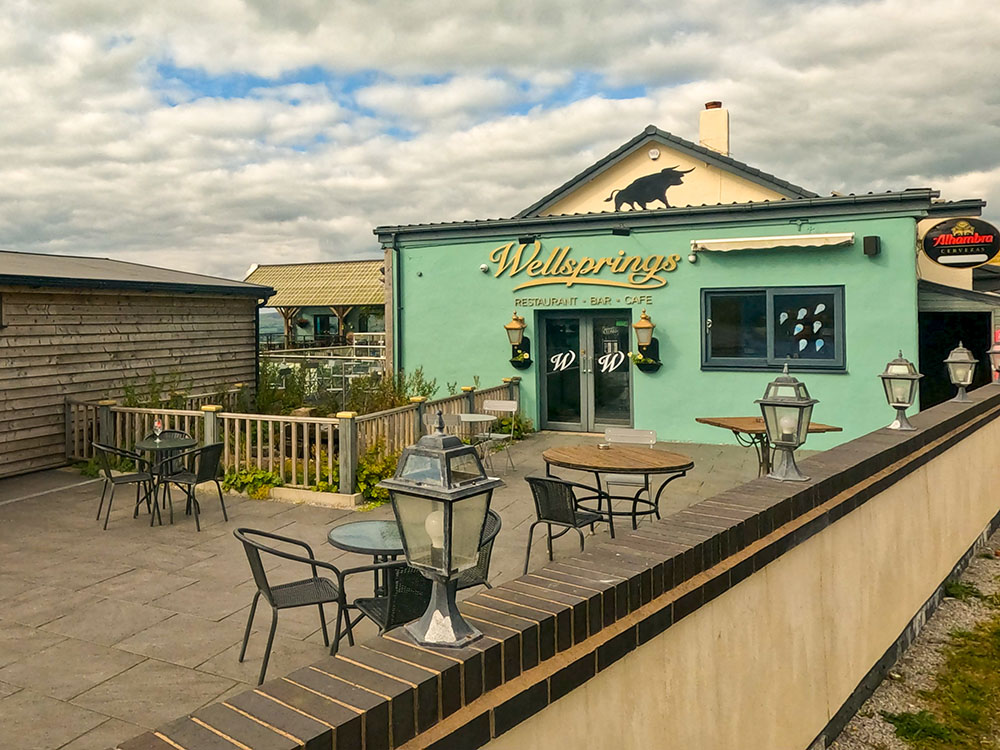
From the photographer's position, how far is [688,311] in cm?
1205

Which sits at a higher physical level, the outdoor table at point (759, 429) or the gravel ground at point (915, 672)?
the outdoor table at point (759, 429)

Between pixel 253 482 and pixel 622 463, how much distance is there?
4776 mm

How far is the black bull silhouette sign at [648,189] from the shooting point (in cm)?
1757

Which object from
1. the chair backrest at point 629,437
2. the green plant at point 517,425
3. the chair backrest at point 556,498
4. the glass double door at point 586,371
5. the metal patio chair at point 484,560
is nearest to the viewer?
A: the metal patio chair at point 484,560

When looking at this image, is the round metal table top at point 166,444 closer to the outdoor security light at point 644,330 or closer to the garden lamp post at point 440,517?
the garden lamp post at point 440,517

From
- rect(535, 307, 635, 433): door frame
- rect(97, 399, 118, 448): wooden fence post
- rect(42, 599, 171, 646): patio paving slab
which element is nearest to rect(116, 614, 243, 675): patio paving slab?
rect(42, 599, 171, 646): patio paving slab

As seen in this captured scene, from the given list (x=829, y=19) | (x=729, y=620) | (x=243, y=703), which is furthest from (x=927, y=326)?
(x=243, y=703)

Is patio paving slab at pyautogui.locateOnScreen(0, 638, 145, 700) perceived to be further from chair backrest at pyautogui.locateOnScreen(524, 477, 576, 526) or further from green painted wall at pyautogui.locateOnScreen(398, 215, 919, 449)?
green painted wall at pyautogui.locateOnScreen(398, 215, 919, 449)

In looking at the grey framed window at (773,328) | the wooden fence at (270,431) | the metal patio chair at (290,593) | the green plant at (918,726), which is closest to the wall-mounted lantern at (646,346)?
the grey framed window at (773,328)

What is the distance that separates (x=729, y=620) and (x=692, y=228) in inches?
390

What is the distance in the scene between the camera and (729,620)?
3.02 metres

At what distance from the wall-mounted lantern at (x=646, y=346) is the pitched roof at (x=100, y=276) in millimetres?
7612

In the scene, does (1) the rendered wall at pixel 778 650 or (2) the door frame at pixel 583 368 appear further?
(2) the door frame at pixel 583 368

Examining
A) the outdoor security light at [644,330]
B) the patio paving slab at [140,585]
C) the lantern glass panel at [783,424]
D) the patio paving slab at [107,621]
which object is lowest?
the patio paving slab at [107,621]
